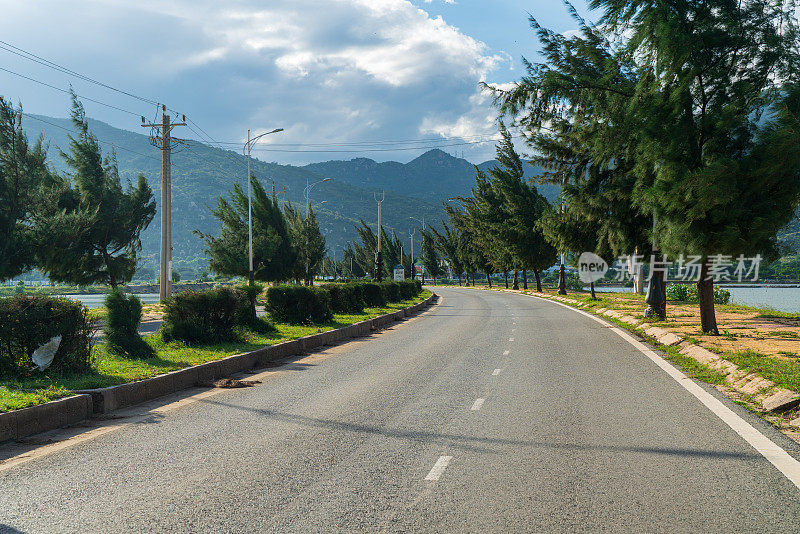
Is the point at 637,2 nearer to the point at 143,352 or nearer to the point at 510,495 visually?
the point at 143,352

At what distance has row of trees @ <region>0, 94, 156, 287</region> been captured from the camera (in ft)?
77.7

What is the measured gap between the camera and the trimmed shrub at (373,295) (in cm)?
3138

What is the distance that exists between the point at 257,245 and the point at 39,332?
3856cm

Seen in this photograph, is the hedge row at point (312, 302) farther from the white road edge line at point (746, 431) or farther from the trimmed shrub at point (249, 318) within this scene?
the white road edge line at point (746, 431)

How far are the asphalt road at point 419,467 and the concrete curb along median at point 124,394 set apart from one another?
0.82 m

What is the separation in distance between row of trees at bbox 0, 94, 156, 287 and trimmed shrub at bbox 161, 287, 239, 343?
42.7 ft

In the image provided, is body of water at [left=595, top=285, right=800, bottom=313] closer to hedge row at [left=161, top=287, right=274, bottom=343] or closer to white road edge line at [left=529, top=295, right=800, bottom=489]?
white road edge line at [left=529, top=295, right=800, bottom=489]

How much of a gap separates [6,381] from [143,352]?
3.00 m

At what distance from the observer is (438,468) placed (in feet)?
18.3

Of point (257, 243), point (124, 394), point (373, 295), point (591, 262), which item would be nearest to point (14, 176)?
point (373, 295)

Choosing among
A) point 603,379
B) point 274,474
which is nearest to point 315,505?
point 274,474

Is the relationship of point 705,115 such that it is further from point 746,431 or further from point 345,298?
point 345,298

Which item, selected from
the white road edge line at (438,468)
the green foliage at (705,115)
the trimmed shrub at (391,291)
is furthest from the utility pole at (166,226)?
the white road edge line at (438,468)

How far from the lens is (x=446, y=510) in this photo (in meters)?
4.53
